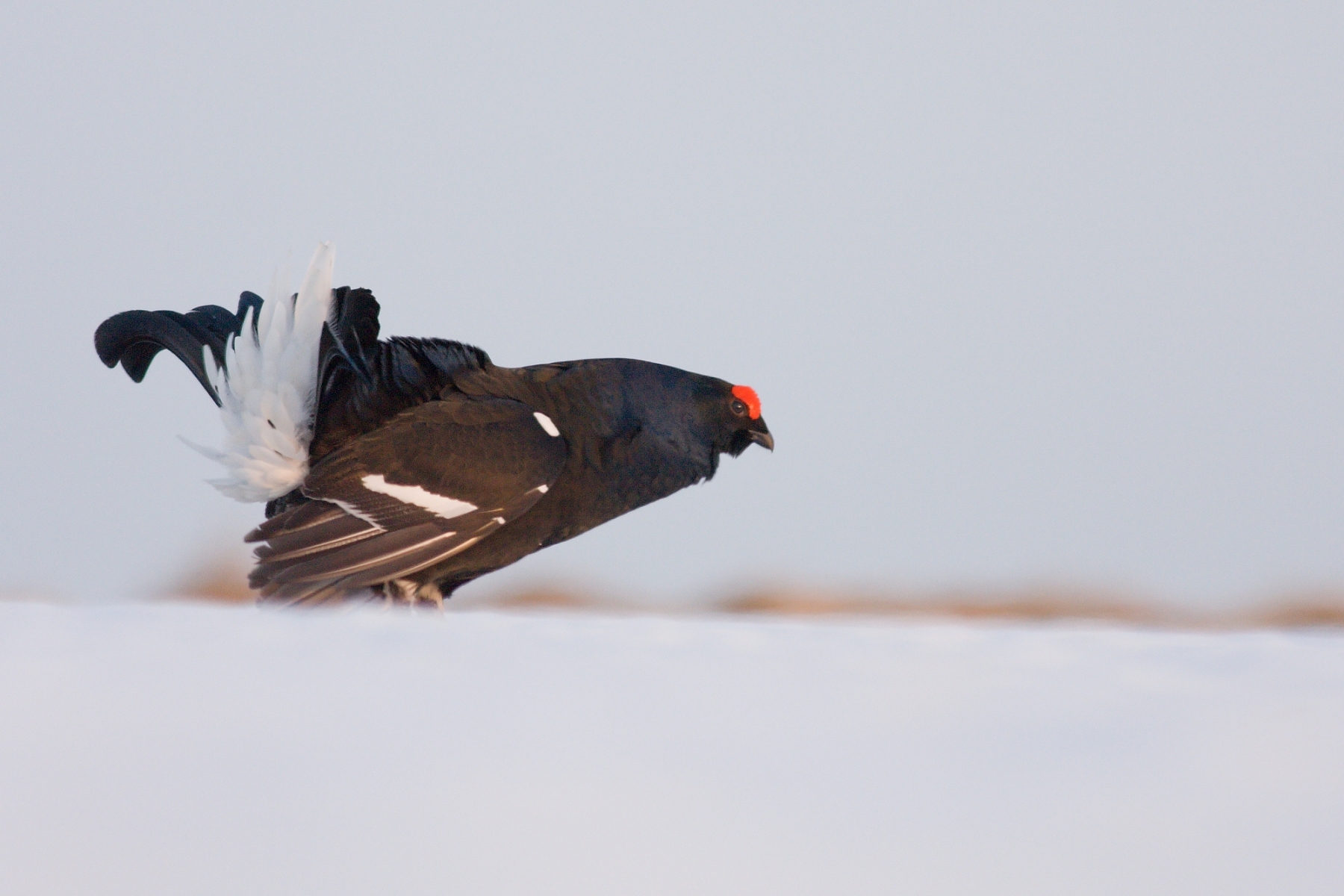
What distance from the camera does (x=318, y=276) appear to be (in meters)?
1.21

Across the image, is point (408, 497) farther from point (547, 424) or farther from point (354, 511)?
point (547, 424)

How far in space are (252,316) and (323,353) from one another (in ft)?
0.36

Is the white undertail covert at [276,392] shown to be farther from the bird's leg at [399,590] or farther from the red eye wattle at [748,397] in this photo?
the red eye wattle at [748,397]

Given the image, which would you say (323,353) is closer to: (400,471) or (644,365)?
(400,471)

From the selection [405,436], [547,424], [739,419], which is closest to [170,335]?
[405,436]

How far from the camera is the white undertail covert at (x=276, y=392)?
1176mm

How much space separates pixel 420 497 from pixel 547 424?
0.18 metres

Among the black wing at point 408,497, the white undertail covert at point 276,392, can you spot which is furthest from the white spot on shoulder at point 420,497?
the white undertail covert at point 276,392

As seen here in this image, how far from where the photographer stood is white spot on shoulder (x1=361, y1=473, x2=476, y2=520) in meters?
1.13

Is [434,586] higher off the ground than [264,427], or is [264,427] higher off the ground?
[264,427]

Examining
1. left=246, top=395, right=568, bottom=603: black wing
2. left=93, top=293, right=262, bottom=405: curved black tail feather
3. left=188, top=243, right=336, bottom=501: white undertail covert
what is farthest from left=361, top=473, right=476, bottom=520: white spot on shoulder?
left=93, top=293, right=262, bottom=405: curved black tail feather

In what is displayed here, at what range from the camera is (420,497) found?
114cm

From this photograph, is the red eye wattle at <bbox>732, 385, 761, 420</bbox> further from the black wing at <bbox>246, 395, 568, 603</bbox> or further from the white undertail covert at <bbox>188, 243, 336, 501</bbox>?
the white undertail covert at <bbox>188, 243, 336, 501</bbox>

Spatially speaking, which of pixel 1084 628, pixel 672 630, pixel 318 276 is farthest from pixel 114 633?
pixel 318 276
